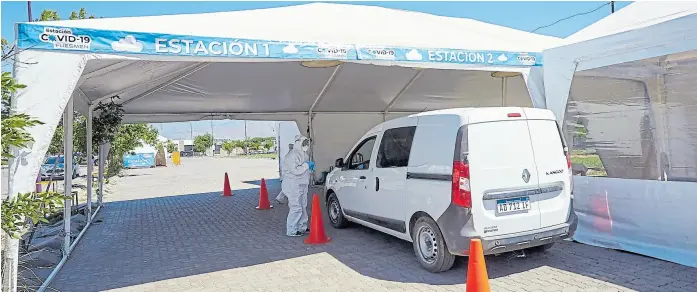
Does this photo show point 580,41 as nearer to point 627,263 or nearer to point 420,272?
point 627,263

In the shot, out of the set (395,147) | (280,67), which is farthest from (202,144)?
(395,147)

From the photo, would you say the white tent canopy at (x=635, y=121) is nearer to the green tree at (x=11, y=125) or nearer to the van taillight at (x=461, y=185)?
the van taillight at (x=461, y=185)

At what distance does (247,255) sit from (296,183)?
4.78 feet

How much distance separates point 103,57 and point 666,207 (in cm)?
659

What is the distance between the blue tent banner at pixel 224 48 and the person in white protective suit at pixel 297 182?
6.63 feet

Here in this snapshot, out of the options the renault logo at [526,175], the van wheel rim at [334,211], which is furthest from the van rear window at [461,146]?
the van wheel rim at [334,211]

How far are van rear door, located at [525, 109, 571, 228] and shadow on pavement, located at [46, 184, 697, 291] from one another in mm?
766

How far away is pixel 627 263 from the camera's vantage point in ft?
17.4

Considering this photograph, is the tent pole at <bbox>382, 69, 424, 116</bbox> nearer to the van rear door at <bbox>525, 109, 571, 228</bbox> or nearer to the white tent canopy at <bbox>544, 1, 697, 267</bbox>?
the white tent canopy at <bbox>544, 1, 697, 267</bbox>

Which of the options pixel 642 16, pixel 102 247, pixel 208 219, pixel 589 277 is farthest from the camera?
pixel 208 219

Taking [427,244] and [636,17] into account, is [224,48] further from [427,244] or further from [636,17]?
[636,17]

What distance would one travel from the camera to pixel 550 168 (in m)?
4.98

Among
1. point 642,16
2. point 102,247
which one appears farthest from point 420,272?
point 102,247

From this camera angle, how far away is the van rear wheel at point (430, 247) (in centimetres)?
498
